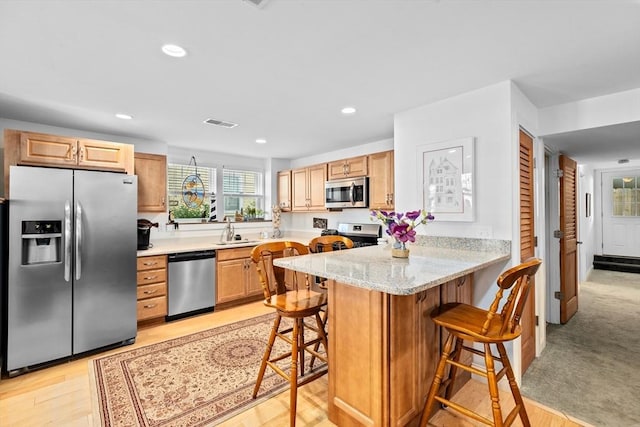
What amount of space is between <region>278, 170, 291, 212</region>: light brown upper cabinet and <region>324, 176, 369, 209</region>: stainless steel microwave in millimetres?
982

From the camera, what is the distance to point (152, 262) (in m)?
3.45

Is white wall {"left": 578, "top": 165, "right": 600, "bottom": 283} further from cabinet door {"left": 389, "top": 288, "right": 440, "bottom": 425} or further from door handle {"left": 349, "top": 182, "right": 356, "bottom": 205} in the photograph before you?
cabinet door {"left": 389, "top": 288, "right": 440, "bottom": 425}

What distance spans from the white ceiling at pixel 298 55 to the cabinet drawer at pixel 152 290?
6.23 feet

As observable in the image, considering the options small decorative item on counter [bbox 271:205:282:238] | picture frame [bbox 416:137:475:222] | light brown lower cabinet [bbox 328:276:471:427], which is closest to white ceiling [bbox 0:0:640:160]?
picture frame [bbox 416:137:475:222]

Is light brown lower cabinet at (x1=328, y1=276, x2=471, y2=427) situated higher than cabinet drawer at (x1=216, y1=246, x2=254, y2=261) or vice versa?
cabinet drawer at (x1=216, y1=246, x2=254, y2=261)

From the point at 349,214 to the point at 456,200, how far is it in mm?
2283

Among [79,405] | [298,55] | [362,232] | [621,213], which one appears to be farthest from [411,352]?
[621,213]

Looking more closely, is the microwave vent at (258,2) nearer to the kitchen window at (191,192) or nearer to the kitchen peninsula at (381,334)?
the kitchen peninsula at (381,334)

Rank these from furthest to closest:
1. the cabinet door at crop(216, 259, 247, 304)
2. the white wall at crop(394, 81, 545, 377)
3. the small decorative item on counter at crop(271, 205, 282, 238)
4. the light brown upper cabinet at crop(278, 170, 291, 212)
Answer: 1. the small decorative item on counter at crop(271, 205, 282, 238)
2. the light brown upper cabinet at crop(278, 170, 291, 212)
3. the cabinet door at crop(216, 259, 247, 304)
4. the white wall at crop(394, 81, 545, 377)

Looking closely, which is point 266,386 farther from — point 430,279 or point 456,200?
point 456,200

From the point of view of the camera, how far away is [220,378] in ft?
7.75

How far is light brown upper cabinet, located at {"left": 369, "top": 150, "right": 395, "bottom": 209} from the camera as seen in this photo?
3734mm

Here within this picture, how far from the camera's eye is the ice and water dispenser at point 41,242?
2.51 metres

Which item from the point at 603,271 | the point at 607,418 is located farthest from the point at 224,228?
the point at 603,271
